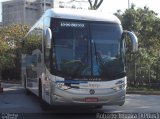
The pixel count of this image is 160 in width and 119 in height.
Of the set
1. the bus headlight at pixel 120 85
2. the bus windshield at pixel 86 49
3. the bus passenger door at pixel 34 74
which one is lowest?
the bus passenger door at pixel 34 74

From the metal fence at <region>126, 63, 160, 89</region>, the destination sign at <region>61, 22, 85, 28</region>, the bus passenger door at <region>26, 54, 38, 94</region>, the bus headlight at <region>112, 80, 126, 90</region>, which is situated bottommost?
the metal fence at <region>126, 63, 160, 89</region>

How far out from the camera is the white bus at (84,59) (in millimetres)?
12734

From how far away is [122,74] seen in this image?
13.2 meters

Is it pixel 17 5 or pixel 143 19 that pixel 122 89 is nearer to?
pixel 143 19

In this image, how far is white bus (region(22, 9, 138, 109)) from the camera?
41.8ft

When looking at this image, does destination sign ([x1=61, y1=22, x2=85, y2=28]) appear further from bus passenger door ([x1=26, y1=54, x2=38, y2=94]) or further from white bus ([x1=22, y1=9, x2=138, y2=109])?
bus passenger door ([x1=26, y1=54, x2=38, y2=94])

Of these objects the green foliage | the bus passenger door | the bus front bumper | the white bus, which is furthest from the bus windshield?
the green foliage

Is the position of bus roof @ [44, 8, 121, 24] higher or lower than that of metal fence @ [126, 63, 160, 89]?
higher

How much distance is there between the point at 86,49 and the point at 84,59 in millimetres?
337

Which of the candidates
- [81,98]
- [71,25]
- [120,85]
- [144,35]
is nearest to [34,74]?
[71,25]

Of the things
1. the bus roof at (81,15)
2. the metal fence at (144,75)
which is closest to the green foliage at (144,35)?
the metal fence at (144,75)

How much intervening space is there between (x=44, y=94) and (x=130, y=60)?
15.6m

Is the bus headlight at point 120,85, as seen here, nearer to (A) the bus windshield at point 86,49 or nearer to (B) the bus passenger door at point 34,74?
(A) the bus windshield at point 86,49

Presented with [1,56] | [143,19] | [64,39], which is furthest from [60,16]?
[1,56]
